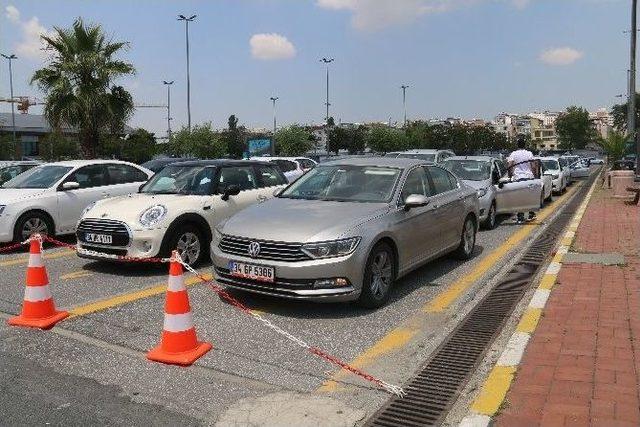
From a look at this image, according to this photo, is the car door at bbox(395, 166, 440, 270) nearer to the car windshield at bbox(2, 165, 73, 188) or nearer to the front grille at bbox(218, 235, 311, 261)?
the front grille at bbox(218, 235, 311, 261)

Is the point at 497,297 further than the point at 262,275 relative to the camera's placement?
Yes

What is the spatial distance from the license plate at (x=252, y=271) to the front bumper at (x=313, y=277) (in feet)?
0.13

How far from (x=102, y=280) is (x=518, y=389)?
5.25 m

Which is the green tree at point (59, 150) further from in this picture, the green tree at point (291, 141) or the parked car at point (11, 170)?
the parked car at point (11, 170)

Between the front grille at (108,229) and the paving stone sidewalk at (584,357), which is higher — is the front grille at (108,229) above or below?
above

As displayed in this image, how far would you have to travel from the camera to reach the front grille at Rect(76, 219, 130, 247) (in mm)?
7402

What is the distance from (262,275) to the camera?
564cm

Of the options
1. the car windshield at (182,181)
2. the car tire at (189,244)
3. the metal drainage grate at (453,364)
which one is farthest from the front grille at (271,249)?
the car windshield at (182,181)

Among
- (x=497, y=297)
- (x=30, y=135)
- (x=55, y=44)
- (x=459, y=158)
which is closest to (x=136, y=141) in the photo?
(x=30, y=135)

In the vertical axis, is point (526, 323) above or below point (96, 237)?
below

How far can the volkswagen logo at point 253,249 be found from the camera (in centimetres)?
572

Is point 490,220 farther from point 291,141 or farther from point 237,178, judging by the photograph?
point 291,141

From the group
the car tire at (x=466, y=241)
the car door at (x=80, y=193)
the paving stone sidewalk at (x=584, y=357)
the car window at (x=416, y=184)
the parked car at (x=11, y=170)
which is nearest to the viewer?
the paving stone sidewalk at (x=584, y=357)

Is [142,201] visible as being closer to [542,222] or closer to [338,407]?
[338,407]
